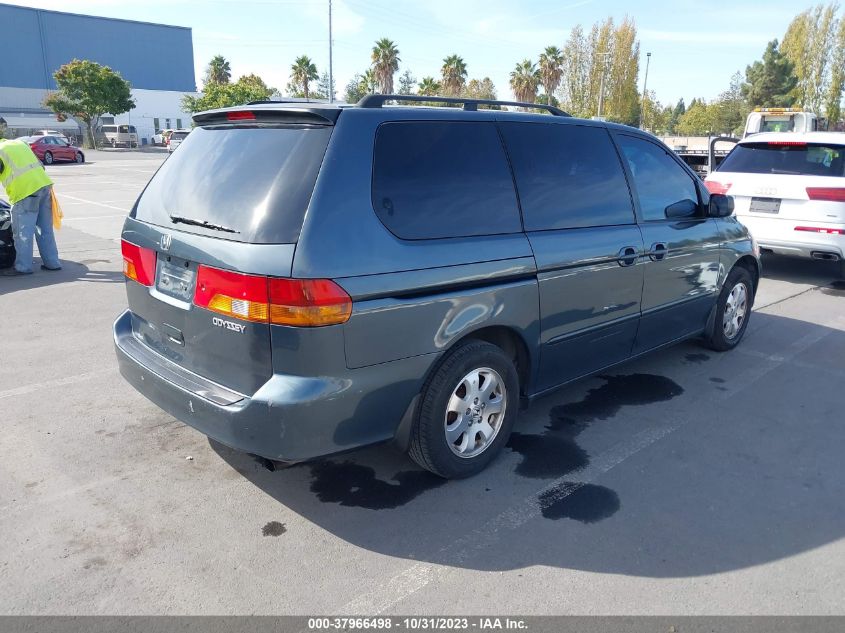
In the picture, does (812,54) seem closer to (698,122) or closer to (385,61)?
(698,122)

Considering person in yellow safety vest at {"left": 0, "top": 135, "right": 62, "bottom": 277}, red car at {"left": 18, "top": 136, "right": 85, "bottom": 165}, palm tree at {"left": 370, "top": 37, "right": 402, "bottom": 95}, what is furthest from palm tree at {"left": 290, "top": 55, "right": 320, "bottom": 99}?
person in yellow safety vest at {"left": 0, "top": 135, "right": 62, "bottom": 277}

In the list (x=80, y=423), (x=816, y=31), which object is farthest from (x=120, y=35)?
(x=80, y=423)

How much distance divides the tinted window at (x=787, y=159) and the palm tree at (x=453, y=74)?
5189cm

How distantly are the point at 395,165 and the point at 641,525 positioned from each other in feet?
6.71

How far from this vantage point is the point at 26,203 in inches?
318

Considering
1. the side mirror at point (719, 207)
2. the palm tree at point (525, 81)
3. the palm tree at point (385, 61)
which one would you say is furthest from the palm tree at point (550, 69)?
the side mirror at point (719, 207)

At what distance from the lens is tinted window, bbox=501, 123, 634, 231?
3.56 m

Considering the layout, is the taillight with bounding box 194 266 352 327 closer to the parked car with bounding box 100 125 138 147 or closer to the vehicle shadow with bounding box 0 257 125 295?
the vehicle shadow with bounding box 0 257 125 295

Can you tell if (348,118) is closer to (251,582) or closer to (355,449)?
(355,449)

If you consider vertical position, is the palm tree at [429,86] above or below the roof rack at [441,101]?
above

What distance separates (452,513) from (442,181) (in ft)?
5.29

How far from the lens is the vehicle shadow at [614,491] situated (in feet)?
9.54

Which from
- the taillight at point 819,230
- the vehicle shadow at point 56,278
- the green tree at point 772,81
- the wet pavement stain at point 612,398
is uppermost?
the green tree at point 772,81

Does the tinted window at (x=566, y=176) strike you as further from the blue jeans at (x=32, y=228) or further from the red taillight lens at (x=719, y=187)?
the blue jeans at (x=32, y=228)
